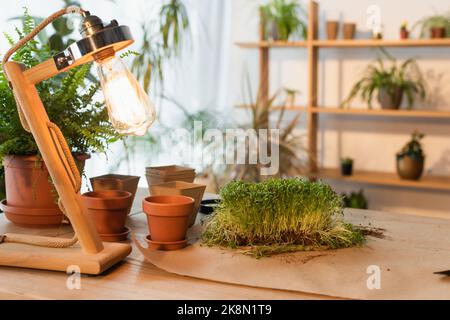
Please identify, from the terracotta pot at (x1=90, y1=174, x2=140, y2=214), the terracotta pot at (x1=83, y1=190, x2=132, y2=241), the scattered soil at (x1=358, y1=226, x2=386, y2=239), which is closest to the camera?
the terracotta pot at (x1=83, y1=190, x2=132, y2=241)

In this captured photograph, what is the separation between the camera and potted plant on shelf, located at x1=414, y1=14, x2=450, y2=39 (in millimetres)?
3494

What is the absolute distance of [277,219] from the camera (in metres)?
1.31

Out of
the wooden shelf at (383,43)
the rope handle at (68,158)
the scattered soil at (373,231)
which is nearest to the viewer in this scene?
the rope handle at (68,158)

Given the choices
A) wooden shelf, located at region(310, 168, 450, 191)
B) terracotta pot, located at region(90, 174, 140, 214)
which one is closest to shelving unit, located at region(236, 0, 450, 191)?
wooden shelf, located at region(310, 168, 450, 191)

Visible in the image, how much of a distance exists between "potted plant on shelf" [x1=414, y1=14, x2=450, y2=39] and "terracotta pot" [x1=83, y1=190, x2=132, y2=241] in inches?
105

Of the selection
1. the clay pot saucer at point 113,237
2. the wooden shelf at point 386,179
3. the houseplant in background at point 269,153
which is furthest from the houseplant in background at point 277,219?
the wooden shelf at point 386,179

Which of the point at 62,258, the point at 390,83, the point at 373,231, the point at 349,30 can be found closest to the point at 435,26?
the point at 390,83

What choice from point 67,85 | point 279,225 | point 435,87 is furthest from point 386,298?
point 435,87

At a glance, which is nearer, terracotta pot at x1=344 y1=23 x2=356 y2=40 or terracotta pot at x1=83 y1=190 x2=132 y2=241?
terracotta pot at x1=83 y1=190 x2=132 y2=241

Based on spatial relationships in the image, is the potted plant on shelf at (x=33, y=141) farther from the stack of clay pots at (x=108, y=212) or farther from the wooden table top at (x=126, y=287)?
the wooden table top at (x=126, y=287)

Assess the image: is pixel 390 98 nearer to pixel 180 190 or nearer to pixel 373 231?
pixel 373 231

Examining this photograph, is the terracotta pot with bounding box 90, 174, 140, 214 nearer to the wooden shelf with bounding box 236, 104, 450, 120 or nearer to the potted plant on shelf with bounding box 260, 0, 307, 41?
the wooden shelf with bounding box 236, 104, 450, 120

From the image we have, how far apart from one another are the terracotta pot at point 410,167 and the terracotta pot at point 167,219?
8.50ft

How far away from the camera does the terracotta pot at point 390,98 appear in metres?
3.62
